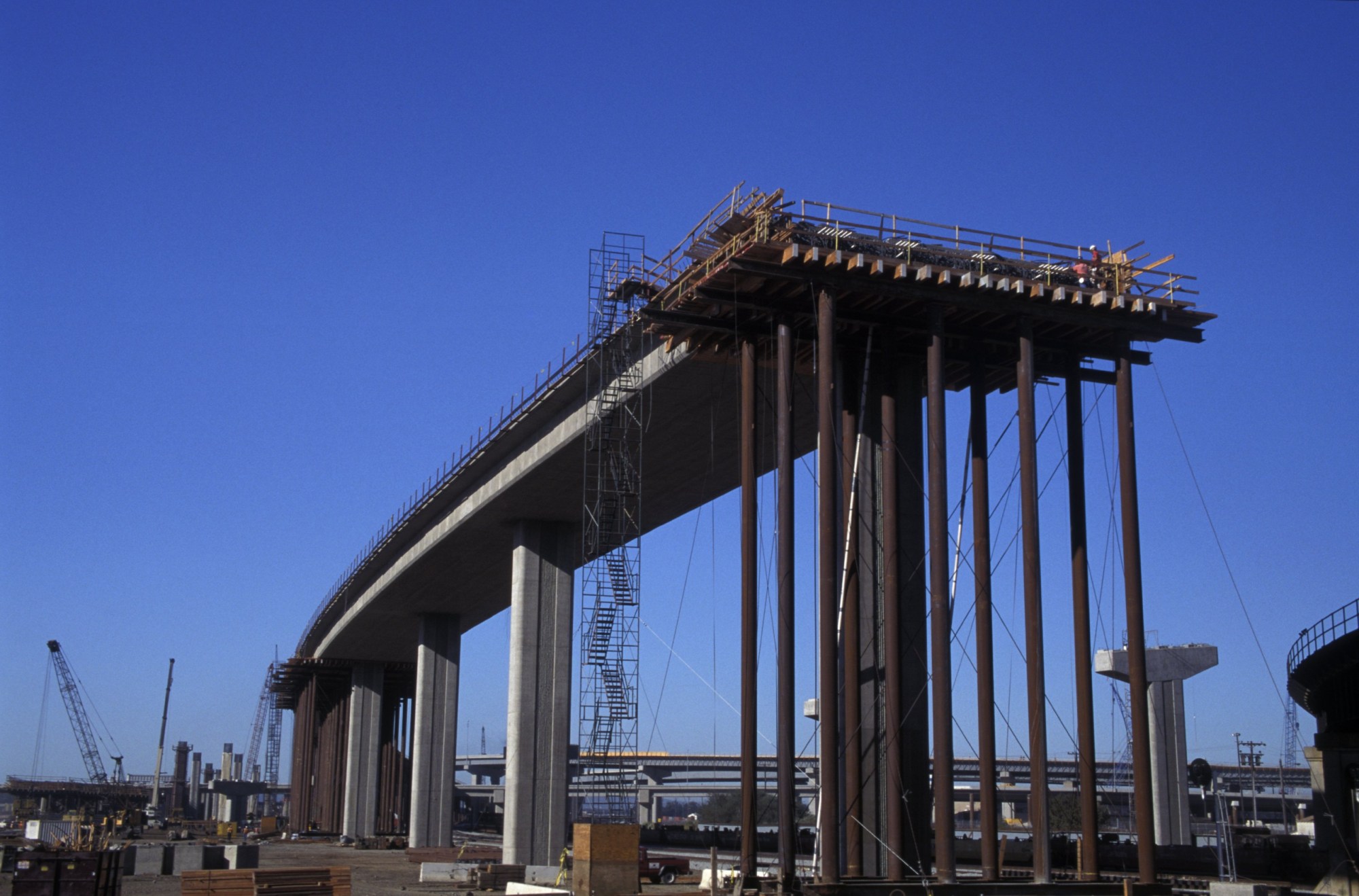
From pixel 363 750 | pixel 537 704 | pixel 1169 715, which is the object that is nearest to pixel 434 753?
pixel 537 704

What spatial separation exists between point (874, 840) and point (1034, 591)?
7.47 metres

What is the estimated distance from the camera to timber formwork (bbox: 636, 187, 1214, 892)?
29922mm

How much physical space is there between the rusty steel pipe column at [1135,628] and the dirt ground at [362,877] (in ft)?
36.7

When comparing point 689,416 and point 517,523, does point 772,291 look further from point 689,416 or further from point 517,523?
point 517,523

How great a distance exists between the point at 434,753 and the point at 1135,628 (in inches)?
2046

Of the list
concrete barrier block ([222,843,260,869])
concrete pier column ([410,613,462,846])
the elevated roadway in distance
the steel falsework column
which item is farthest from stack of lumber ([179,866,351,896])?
the elevated roadway in distance

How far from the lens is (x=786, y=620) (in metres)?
30.2

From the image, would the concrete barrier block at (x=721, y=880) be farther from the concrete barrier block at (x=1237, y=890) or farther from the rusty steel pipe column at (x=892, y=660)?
the concrete barrier block at (x=1237, y=890)

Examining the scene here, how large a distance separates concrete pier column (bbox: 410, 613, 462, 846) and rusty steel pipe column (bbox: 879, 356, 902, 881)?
46.9m

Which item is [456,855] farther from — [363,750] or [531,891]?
[363,750]

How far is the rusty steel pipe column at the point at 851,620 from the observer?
105 ft

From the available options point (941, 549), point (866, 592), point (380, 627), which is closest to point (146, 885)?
point (866, 592)

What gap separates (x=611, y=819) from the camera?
49281 millimetres

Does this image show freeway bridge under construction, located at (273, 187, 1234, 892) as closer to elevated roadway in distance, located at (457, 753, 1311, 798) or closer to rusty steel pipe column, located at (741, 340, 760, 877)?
rusty steel pipe column, located at (741, 340, 760, 877)
